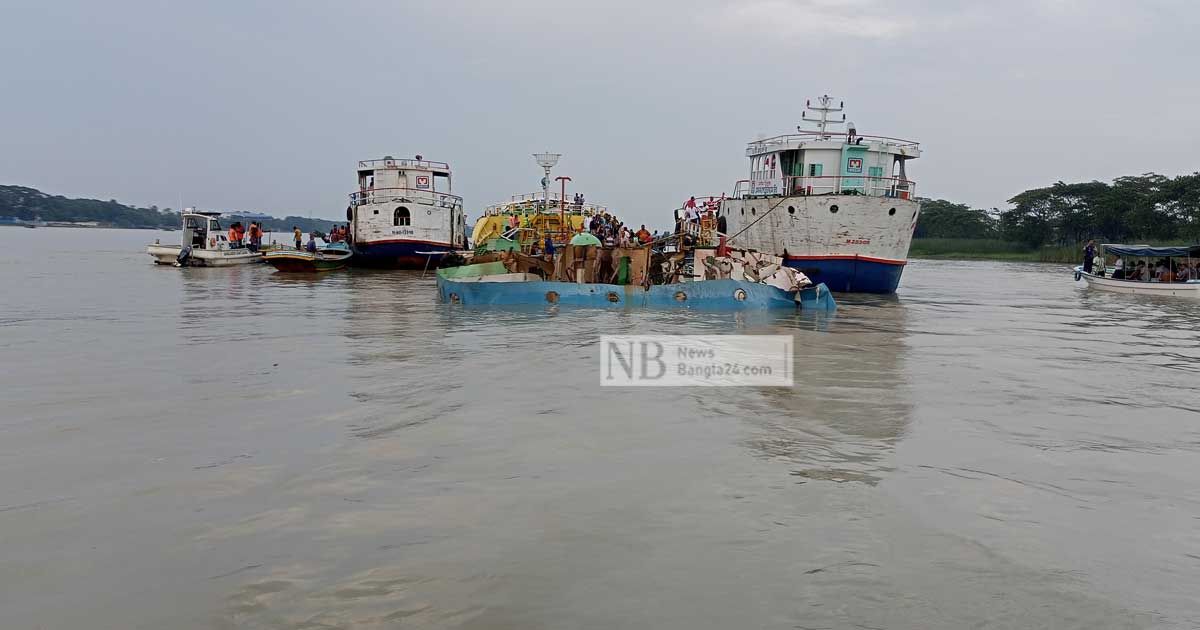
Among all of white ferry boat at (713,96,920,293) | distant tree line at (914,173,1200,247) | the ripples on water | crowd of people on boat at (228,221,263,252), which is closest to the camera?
the ripples on water

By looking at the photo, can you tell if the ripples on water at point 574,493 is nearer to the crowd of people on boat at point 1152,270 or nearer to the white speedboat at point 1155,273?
the white speedboat at point 1155,273

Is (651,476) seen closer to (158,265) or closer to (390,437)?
(390,437)

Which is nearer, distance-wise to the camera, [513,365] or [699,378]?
[699,378]

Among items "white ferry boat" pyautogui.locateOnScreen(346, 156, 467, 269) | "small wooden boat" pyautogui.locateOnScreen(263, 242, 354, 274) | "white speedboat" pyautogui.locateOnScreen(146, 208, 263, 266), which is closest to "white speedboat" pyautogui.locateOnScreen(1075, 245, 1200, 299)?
"white ferry boat" pyautogui.locateOnScreen(346, 156, 467, 269)

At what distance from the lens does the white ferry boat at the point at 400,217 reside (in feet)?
115

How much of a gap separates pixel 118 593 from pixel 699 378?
23.4 ft

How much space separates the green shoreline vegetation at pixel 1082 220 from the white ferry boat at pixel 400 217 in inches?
1854

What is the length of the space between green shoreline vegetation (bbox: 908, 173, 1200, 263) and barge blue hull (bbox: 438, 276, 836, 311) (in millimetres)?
50499

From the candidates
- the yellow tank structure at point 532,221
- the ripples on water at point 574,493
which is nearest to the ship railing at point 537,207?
the yellow tank structure at point 532,221

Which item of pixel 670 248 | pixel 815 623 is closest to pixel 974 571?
pixel 815 623

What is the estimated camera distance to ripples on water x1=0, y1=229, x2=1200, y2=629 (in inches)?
158

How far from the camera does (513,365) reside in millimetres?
10859

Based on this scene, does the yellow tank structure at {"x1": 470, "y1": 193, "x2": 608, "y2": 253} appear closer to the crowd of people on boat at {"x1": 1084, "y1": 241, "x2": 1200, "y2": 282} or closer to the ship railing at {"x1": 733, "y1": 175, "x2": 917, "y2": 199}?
the ship railing at {"x1": 733, "y1": 175, "x2": 917, "y2": 199}

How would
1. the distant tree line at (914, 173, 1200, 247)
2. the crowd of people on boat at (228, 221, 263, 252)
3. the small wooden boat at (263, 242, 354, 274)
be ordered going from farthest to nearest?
the distant tree line at (914, 173, 1200, 247) < the crowd of people on boat at (228, 221, 263, 252) < the small wooden boat at (263, 242, 354, 274)
